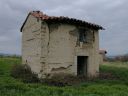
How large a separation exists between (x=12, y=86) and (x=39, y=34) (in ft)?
20.9

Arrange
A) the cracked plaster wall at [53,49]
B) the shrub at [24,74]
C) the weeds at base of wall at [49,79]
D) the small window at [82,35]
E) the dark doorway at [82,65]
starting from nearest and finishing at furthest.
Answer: the weeds at base of wall at [49,79], the shrub at [24,74], the cracked plaster wall at [53,49], the small window at [82,35], the dark doorway at [82,65]

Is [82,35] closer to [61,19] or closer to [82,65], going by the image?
[82,65]

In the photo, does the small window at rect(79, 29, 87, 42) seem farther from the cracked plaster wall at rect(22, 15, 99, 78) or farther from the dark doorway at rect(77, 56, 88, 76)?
the dark doorway at rect(77, 56, 88, 76)

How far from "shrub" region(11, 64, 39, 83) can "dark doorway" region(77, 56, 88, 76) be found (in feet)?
13.1

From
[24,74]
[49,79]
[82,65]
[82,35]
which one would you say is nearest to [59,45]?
[49,79]

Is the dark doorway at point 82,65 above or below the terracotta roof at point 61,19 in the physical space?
below

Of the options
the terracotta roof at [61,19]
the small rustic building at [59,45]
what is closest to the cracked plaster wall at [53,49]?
the small rustic building at [59,45]

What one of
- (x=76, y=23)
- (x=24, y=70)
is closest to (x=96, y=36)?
(x=76, y=23)

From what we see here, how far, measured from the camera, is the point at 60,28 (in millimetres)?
22016

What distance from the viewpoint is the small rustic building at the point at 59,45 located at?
21.2 m

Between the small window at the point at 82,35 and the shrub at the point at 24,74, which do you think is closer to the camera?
the shrub at the point at 24,74

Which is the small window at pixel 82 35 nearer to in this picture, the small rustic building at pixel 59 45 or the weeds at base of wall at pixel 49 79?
the small rustic building at pixel 59 45

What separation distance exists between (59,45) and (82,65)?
3844 millimetres

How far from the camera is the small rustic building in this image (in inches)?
835
